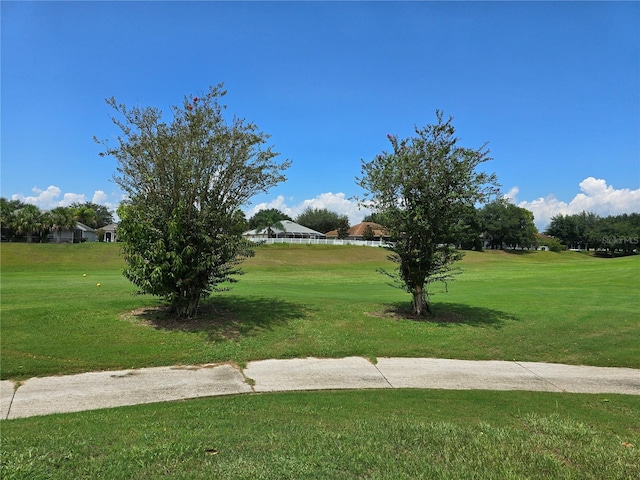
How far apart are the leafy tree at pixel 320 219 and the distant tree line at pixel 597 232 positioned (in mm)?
56090

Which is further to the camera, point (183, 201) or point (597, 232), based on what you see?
point (597, 232)

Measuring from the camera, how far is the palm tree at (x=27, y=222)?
5203 cm

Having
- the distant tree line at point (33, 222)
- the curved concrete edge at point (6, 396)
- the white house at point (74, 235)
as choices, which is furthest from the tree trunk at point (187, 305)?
the white house at point (74, 235)

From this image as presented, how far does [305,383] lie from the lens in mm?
7410

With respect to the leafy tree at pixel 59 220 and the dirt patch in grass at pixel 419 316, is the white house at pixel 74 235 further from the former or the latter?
the dirt patch in grass at pixel 419 316

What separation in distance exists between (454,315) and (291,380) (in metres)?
7.45

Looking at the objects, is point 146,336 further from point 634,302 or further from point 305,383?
point 634,302

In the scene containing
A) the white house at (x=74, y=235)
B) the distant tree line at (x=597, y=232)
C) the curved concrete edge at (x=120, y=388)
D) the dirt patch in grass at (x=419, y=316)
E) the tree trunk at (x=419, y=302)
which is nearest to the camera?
the curved concrete edge at (x=120, y=388)

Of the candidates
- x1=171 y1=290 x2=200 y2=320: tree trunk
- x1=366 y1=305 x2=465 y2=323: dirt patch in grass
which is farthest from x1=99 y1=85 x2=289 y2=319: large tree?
x1=366 y1=305 x2=465 y2=323: dirt patch in grass

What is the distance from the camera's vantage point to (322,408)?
5797 mm

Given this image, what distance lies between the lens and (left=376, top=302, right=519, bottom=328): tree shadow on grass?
12.5 meters

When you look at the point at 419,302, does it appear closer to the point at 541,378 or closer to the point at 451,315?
the point at 451,315

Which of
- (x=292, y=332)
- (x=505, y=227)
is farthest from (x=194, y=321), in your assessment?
(x=505, y=227)

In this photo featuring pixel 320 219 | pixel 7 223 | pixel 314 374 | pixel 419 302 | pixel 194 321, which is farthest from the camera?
pixel 320 219
